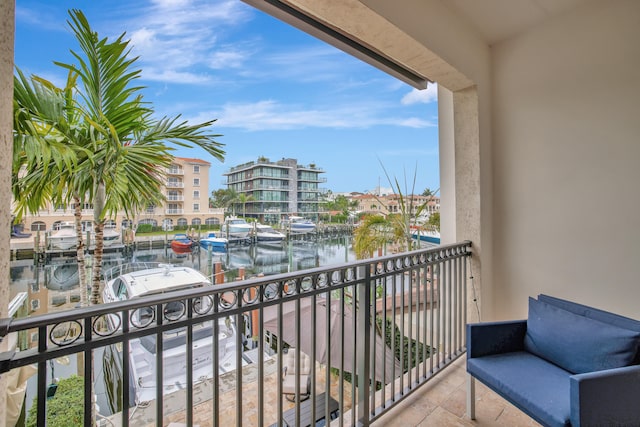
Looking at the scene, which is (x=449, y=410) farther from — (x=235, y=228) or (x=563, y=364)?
(x=235, y=228)

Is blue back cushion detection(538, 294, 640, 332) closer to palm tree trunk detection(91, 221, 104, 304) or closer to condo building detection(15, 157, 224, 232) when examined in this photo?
condo building detection(15, 157, 224, 232)

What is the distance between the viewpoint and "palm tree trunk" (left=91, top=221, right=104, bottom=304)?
1581 mm

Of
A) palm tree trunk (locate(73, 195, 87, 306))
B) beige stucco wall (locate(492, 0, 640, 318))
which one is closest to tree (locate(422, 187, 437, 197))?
beige stucco wall (locate(492, 0, 640, 318))

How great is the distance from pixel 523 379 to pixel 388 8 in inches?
84.7

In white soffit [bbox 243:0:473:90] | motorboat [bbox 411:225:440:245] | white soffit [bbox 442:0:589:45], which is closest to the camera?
white soffit [bbox 243:0:473:90]

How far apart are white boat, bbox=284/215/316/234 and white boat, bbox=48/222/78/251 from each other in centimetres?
154

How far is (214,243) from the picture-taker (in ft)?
7.15

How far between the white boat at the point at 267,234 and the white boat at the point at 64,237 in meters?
1.20

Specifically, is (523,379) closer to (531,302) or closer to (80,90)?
(531,302)

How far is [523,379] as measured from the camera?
1490mm

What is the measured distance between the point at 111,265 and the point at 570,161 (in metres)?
3.37

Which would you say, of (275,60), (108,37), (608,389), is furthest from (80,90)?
(608,389)

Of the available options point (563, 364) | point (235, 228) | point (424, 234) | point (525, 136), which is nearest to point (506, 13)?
point (525, 136)

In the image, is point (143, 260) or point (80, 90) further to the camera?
point (143, 260)
